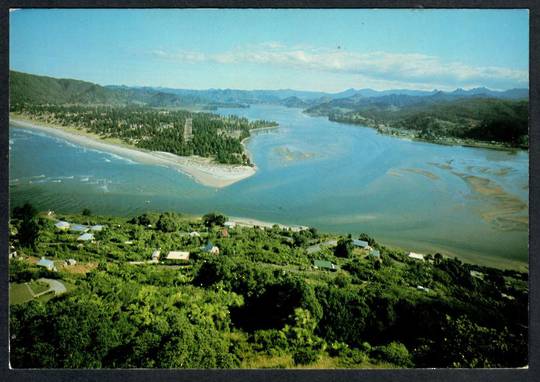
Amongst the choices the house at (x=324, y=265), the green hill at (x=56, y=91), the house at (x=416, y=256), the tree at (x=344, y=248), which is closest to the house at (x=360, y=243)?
the tree at (x=344, y=248)

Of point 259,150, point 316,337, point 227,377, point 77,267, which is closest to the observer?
point 227,377

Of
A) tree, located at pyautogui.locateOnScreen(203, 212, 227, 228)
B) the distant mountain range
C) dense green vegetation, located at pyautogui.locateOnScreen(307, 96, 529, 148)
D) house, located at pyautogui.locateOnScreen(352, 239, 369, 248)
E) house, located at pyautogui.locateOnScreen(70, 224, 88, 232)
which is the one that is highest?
the distant mountain range

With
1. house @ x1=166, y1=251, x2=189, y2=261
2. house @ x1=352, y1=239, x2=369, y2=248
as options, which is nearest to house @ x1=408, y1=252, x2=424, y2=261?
house @ x1=352, y1=239, x2=369, y2=248

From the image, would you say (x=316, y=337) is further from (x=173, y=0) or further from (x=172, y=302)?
(x=173, y=0)

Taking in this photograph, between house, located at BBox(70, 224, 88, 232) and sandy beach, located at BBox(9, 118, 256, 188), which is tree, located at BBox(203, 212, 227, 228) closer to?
sandy beach, located at BBox(9, 118, 256, 188)

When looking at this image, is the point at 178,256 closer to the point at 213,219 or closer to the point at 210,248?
the point at 210,248

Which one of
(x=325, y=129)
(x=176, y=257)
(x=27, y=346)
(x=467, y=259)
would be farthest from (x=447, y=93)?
(x=27, y=346)

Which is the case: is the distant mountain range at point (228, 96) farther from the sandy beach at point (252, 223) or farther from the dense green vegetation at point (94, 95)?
the sandy beach at point (252, 223)
